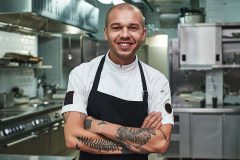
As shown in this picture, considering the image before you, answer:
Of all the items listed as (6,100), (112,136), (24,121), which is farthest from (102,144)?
(6,100)

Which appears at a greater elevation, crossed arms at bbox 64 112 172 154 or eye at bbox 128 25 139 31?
eye at bbox 128 25 139 31

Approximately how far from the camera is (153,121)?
1920mm

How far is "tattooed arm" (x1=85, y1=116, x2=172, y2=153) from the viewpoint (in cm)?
186

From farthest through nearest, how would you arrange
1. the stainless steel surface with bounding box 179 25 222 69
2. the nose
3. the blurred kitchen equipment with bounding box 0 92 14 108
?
the stainless steel surface with bounding box 179 25 222 69, the blurred kitchen equipment with bounding box 0 92 14 108, the nose

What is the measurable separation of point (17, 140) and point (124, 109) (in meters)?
2.60

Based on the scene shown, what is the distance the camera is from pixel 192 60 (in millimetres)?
5859

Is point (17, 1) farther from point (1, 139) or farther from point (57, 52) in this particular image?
point (57, 52)

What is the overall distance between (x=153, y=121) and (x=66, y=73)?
216 inches

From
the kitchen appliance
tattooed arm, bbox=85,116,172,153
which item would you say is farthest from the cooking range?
tattooed arm, bbox=85,116,172,153

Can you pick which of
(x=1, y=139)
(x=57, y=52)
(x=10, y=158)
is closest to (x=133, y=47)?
(x=10, y=158)

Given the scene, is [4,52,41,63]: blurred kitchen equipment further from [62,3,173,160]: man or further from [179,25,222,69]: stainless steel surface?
[62,3,173,160]: man

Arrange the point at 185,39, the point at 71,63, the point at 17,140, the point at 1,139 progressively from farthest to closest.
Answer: the point at 71,63 → the point at 185,39 → the point at 17,140 → the point at 1,139

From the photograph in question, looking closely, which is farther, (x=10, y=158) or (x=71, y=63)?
(x=71, y=63)

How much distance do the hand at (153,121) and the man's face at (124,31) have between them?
322mm
